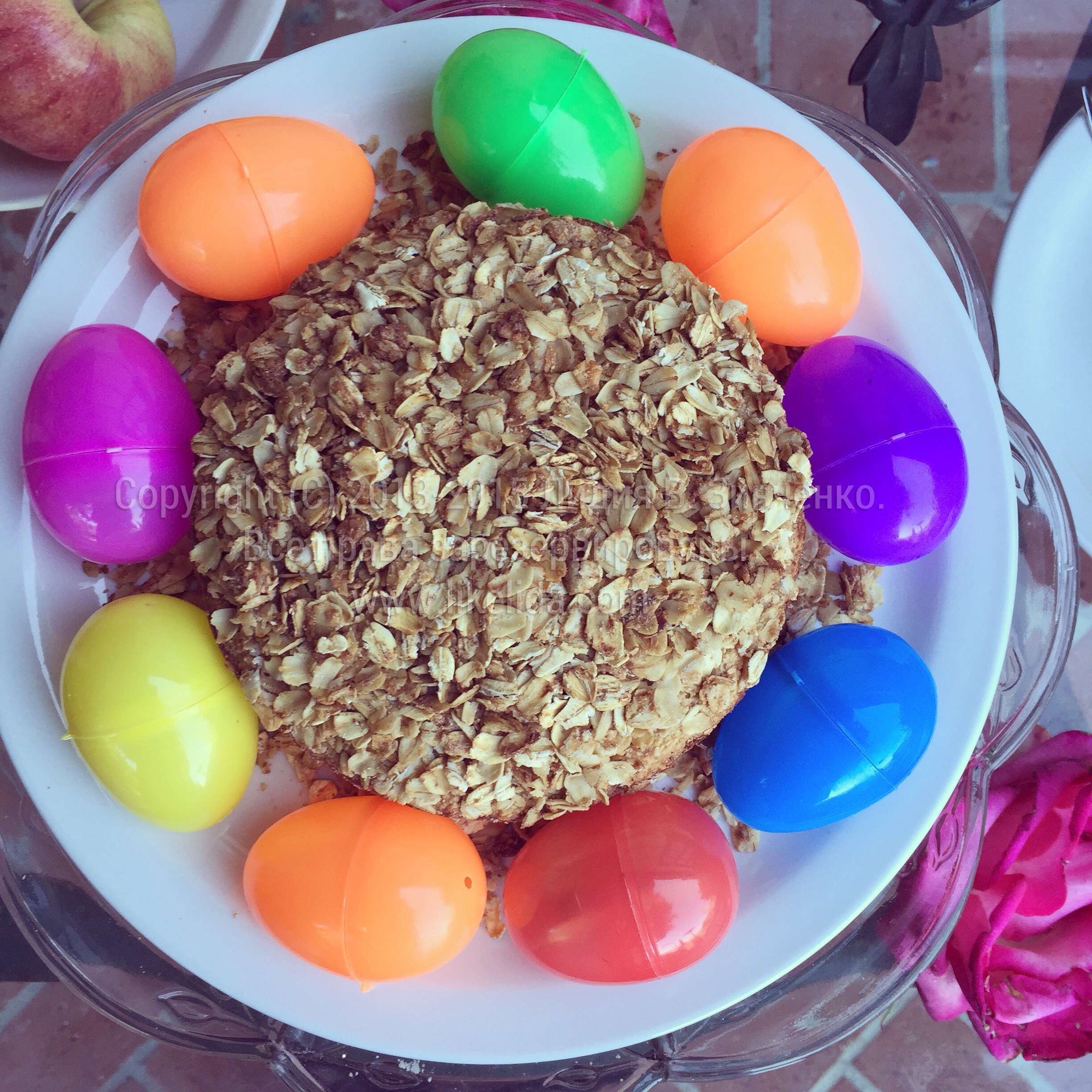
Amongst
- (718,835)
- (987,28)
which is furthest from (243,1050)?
(987,28)

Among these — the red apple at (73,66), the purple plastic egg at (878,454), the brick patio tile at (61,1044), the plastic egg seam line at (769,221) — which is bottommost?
the brick patio tile at (61,1044)

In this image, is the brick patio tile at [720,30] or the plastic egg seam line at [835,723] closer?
the plastic egg seam line at [835,723]

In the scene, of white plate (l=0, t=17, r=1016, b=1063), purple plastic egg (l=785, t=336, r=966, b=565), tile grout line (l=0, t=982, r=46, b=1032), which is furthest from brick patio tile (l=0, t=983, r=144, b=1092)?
purple plastic egg (l=785, t=336, r=966, b=565)

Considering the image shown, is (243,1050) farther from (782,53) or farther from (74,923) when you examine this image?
(782,53)

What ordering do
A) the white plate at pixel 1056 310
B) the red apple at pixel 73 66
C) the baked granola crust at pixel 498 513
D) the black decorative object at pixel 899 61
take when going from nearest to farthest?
the baked granola crust at pixel 498 513 < the red apple at pixel 73 66 < the white plate at pixel 1056 310 < the black decorative object at pixel 899 61

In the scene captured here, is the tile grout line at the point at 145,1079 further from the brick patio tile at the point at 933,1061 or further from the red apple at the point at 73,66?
the red apple at the point at 73,66

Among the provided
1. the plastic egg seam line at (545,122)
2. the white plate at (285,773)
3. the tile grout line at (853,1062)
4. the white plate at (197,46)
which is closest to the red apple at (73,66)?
the white plate at (197,46)

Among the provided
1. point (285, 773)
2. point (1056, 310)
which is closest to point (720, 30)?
point (1056, 310)
